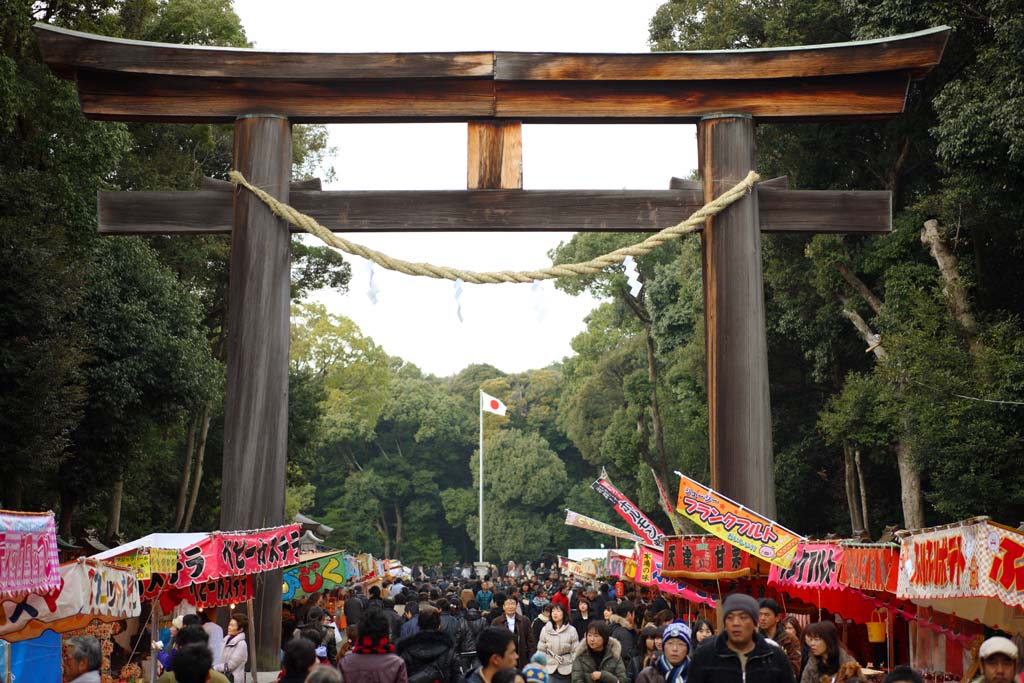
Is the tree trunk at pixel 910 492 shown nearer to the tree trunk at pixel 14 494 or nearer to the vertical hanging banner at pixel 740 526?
the vertical hanging banner at pixel 740 526

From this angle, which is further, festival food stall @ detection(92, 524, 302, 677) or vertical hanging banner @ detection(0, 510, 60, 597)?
festival food stall @ detection(92, 524, 302, 677)

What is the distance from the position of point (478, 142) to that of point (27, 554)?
A: 279 inches

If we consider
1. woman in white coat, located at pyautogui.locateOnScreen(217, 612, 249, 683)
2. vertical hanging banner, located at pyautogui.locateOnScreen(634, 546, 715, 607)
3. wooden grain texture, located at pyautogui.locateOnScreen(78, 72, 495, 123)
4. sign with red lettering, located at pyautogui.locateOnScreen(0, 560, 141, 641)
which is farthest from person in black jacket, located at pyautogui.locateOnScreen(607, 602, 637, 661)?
wooden grain texture, located at pyautogui.locateOnScreen(78, 72, 495, 123)

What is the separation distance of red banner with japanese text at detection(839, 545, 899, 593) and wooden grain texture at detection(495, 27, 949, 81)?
529 cm

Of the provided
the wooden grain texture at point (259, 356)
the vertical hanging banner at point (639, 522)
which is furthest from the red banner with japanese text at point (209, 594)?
the vertical hanging banner at point (639, 522)

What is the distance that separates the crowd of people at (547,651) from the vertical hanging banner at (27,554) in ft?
2.72

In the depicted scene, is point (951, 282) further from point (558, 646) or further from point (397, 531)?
point (397, 531)

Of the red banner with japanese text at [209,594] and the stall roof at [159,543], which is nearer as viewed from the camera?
the stall roof at [159,543]

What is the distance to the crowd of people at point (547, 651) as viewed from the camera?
6180 mm

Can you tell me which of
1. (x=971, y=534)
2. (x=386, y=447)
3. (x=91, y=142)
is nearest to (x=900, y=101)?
(x=971, y=534)

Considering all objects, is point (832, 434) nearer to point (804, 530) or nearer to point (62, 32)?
point (804, 530)

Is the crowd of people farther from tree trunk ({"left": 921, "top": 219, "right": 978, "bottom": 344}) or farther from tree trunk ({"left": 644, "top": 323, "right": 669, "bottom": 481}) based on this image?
tree trunk ({"left": 644, "top": 323, "right": 669, "bottom": 481})

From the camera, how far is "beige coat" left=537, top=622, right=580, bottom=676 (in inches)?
474

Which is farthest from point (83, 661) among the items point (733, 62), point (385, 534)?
point (385, 534)
